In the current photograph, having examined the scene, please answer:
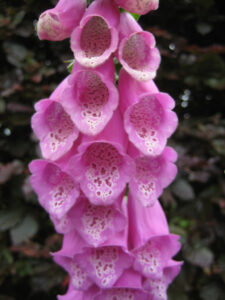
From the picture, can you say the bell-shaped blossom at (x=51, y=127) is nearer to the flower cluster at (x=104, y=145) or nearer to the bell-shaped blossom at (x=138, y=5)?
the flower cluster at (x=104, y=145)

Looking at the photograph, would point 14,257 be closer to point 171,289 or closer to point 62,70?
point 171,289

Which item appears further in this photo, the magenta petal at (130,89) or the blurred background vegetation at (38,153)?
the blurred background vegetation at (38,153)

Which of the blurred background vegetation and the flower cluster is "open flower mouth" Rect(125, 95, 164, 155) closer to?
the flower cluster

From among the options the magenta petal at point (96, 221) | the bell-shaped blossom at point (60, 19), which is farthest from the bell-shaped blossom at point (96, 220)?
the bell-shaped blossom at point (60, 19)

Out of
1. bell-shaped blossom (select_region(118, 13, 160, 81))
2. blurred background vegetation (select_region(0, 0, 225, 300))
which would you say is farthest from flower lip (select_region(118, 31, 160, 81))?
blurred background vegetation (select_region(0, 0, 225, 300))

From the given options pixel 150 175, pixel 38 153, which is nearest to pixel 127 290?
pixel 150 175

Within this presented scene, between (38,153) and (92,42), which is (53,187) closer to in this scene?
(92,42)
